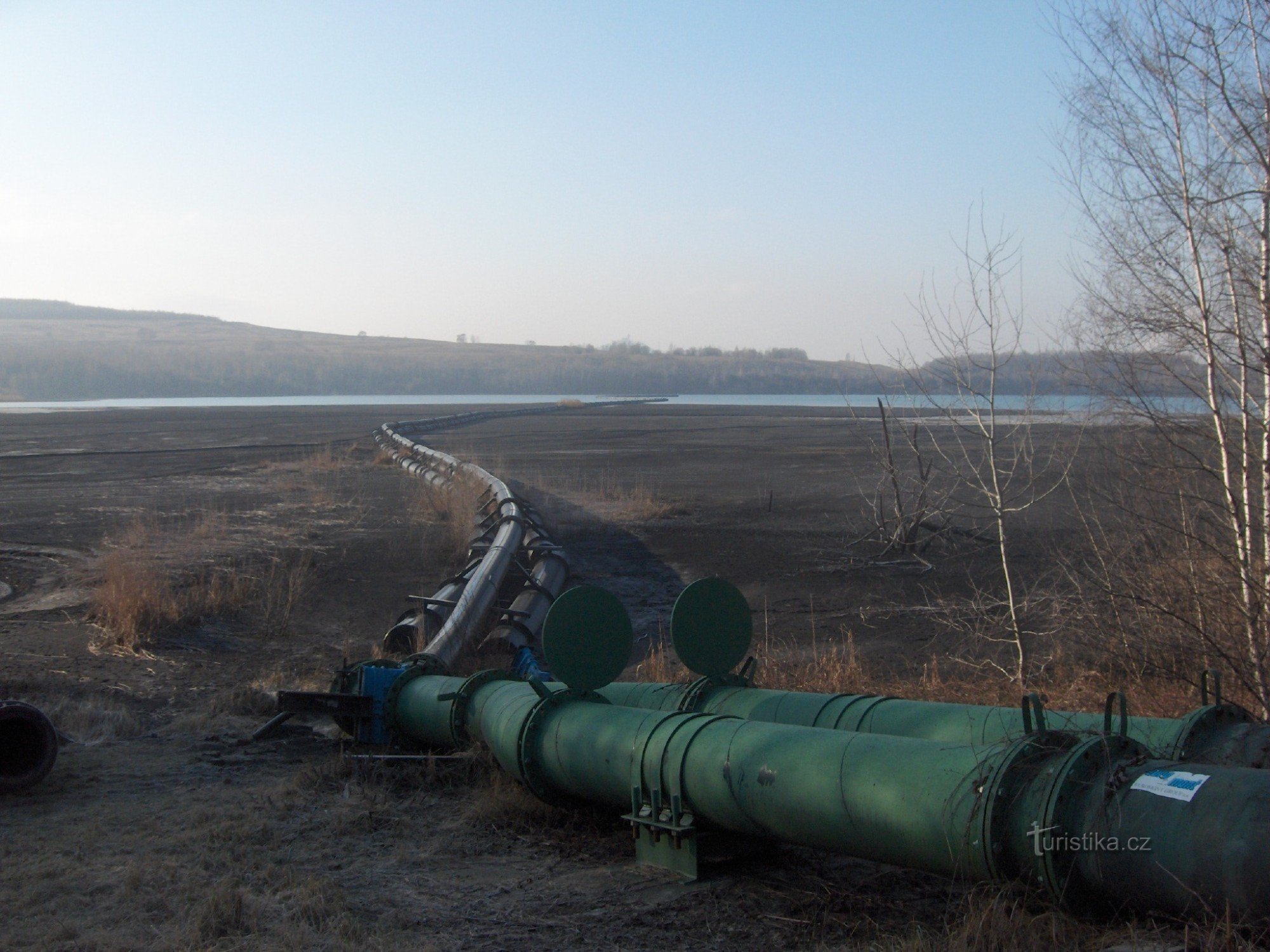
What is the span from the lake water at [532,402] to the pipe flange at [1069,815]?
4128mm

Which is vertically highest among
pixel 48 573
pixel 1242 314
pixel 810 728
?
pixel 1242 314

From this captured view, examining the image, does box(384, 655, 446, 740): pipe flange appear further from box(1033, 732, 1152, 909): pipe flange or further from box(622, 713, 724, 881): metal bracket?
box(1033, 732, 1152, 909): pipe flange

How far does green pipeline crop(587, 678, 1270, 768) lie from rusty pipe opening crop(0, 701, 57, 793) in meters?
3.35

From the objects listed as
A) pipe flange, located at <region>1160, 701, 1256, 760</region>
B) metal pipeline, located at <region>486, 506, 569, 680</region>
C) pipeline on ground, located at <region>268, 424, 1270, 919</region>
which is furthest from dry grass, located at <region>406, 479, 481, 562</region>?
pipe flange, located at <region>1160, 701, 1256, 760</region>

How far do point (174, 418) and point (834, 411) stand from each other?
43.3 metres

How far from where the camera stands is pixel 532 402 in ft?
361

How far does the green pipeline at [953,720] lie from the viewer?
4.70 metres

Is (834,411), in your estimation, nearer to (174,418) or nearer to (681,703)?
(174,418)

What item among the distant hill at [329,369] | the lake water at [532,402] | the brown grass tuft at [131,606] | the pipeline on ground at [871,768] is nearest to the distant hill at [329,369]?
the distant hill at [329,369]

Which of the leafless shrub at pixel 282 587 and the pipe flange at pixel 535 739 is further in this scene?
the leafless shrub at pixel 282 587

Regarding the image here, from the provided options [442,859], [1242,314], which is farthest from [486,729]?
[1242,314]

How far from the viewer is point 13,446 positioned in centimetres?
3741

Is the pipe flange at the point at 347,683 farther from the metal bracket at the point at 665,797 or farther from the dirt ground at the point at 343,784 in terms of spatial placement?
the metal bracket at the point at 665,797

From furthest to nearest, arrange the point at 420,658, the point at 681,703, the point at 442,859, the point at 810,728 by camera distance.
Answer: the point at 420,658 → the point at 681,703 → the point at 442,859 → the point at 810,728
